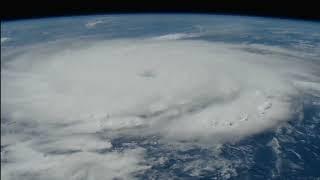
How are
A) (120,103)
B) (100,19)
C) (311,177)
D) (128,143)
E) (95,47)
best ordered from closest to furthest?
(311,177) < (128,143) < (120,103) < (95,47) < (100,19)

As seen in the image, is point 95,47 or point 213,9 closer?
→ point 213,9

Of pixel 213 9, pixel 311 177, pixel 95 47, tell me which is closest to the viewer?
pixel 311 177

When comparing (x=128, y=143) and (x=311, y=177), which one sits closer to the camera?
(x=311, y=177)

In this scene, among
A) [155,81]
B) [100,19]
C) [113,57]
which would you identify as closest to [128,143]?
[155,81]

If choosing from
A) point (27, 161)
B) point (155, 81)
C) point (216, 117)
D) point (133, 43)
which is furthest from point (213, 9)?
point (133, 43)

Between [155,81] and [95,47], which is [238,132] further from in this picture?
[95,47]

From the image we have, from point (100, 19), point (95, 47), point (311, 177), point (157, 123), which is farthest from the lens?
point (100, 19)

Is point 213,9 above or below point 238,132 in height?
above

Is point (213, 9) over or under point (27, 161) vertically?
over

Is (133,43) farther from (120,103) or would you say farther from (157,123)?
(157,123)
